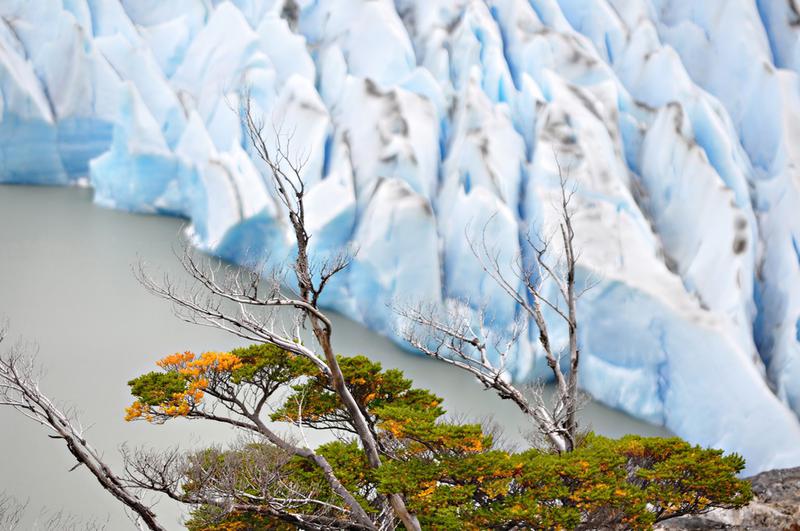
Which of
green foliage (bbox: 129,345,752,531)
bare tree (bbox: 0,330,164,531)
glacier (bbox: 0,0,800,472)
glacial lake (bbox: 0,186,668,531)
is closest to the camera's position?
green foliage (bbox: 129,345,752,531)

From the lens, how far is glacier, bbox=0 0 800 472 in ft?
39.7

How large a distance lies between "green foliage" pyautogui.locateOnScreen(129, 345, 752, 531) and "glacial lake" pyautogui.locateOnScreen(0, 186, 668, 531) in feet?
4.46

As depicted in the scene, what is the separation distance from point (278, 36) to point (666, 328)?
10452 mm

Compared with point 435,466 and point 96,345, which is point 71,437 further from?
point 96,345

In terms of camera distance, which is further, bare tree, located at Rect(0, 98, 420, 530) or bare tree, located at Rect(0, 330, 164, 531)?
bare tree, located at Rect(0, 330, 164, 531)

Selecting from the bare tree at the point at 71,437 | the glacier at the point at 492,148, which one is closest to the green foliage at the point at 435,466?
the bare tree at the point at 71,437

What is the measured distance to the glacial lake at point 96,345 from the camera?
26.2 ft

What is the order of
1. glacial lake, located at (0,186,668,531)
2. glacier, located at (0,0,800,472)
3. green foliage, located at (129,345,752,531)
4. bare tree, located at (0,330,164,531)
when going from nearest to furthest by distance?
1. green foliage, located at (129,345,752,531)
2. bare tree, located at (0,330,164,531)
3. glacial lake, located at (0,186,668,531)
4. glacier, located at (0,0,800,472)

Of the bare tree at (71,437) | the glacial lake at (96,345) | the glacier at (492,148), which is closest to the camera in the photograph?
the bare tree at (71,437)

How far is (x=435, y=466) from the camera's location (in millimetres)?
4875

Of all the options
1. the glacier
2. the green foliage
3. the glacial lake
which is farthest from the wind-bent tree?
the glacier

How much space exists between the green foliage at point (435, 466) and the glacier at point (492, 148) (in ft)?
15.6

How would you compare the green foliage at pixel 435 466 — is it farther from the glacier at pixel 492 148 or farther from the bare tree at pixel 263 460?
the glacier at pixel 492 148

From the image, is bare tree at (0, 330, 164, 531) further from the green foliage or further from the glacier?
the glacier
